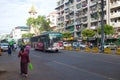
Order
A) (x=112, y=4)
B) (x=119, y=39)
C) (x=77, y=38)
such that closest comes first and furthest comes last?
(x=119, y=39) → (x=112, y=4) → (x=77, y=38)

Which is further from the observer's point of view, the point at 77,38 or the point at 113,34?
the point at 77,38

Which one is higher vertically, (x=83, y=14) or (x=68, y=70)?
(x=83, y=14)

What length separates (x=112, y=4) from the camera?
6988 centimetres

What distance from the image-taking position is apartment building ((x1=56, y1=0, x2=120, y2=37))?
6925 cm

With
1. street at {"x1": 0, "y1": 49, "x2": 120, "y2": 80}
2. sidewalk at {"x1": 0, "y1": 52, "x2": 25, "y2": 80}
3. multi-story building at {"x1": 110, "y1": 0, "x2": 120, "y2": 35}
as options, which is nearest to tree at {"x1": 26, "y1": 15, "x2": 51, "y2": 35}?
multi-story building at {"x1": 110, "y1": 0, "x2": 120, "y2": 35}

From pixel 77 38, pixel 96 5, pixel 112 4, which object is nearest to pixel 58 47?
pixel 112 4

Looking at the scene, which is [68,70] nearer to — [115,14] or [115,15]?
[115,15]

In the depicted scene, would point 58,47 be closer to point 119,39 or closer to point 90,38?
point 119,39

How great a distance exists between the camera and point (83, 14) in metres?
88.4

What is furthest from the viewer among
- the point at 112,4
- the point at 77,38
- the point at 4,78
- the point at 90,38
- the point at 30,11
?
the point at 30,11

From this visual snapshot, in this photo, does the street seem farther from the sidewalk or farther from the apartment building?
the apartment building

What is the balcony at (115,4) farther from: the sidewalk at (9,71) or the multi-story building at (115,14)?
the sidewalk at (9,71)

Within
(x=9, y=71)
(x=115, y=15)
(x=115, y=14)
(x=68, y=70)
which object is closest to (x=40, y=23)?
(x=115, y=14)

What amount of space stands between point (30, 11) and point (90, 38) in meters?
84.2
